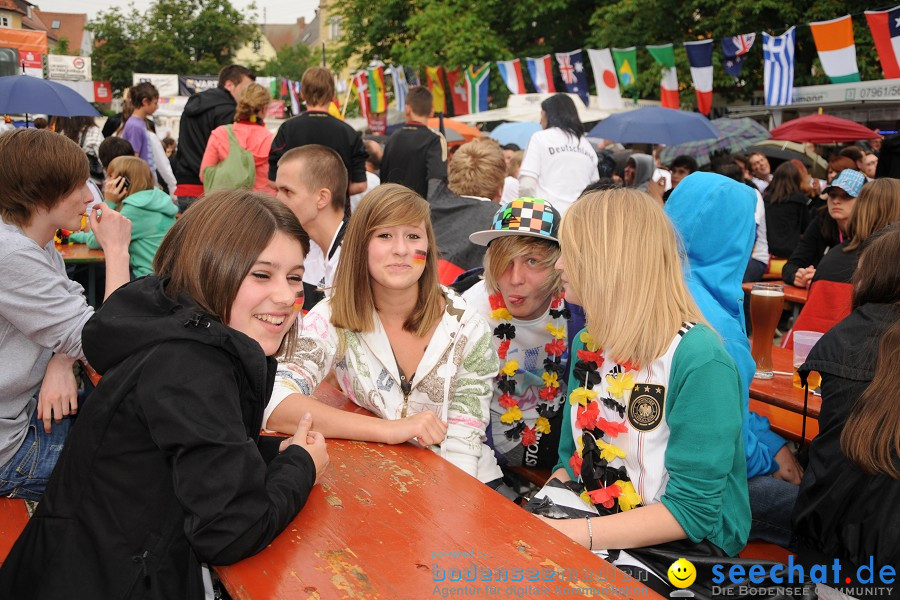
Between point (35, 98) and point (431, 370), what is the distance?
7.17 meters

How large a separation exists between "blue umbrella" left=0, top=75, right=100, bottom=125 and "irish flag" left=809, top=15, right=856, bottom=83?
37.5ft

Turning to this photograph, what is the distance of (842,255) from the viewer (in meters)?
4.59

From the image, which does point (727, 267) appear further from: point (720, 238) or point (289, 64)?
point (289, 64)

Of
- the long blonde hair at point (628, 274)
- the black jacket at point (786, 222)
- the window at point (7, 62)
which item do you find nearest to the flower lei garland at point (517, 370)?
the long blonde hair at point (628, 274)

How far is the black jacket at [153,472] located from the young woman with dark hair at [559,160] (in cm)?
545

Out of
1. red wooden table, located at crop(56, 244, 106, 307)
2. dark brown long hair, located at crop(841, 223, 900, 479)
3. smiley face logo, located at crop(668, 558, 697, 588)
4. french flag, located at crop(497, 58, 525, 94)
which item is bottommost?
red wooden table, located at crop(56, 244, 106, 307)

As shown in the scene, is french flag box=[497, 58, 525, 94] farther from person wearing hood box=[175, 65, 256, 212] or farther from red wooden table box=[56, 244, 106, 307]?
red wooden table box=[56, 244, 106, 307]

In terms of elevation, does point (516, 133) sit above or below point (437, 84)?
below

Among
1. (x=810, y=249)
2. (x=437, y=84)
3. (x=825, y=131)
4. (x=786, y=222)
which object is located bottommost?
(x=786, y=222)

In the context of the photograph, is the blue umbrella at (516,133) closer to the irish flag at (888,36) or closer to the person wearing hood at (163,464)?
the irish flag at (888,36)

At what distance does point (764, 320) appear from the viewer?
10.6 ft

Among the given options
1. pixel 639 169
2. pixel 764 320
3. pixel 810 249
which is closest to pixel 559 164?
pixel 639 169

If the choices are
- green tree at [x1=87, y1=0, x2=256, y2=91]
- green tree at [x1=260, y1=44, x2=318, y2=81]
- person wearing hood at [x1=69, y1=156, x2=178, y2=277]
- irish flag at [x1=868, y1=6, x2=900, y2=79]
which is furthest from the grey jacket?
green tree at [x1=260, y1=44, x2=318, y2=81]

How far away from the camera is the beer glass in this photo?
10.6ft
